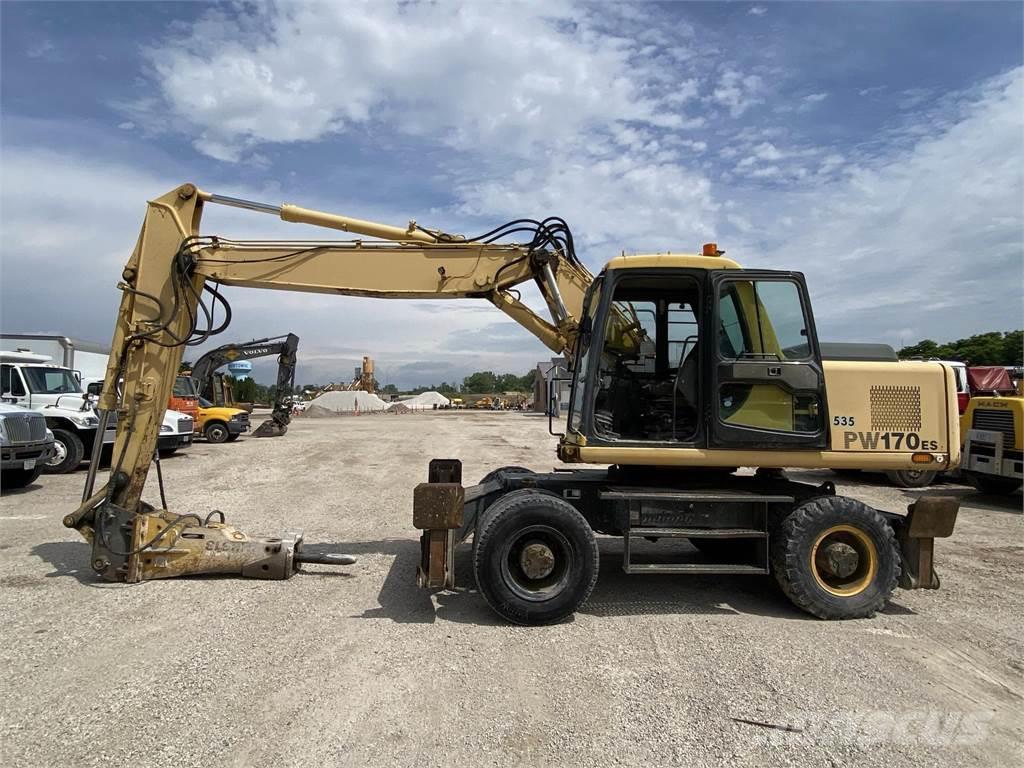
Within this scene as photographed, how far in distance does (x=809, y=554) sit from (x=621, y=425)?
1.89 m

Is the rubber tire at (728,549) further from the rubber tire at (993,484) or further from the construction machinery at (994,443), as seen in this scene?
the rubber tire at (993,484)

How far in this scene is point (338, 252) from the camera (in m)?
6.51

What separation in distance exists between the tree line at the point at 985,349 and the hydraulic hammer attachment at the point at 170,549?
110 ft

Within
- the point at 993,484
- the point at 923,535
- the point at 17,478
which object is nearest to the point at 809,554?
the point at 923,535

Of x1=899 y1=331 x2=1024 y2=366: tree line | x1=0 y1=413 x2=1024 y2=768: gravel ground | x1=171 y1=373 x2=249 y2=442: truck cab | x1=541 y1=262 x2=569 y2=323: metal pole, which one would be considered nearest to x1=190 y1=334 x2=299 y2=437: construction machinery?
x1=171 y1=373 x2=249 y2=442: truck cab

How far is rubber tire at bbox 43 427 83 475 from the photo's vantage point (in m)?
13.4

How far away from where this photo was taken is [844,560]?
5.57 metres

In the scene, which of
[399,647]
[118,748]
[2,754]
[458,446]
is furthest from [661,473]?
[458,446]

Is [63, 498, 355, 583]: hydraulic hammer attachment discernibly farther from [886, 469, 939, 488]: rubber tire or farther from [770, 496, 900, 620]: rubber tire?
[886, 469, 939, 488]: rubber tire

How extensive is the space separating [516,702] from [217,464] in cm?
1298

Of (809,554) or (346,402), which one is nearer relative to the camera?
(809,554)

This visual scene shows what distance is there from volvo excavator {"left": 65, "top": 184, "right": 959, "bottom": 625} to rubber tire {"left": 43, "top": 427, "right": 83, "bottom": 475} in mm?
8980

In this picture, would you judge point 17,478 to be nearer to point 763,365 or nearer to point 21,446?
point 21,446

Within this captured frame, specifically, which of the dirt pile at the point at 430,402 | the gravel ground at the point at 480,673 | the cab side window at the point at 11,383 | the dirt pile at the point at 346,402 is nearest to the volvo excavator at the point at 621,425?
the gravel ground at the point at 480,673
